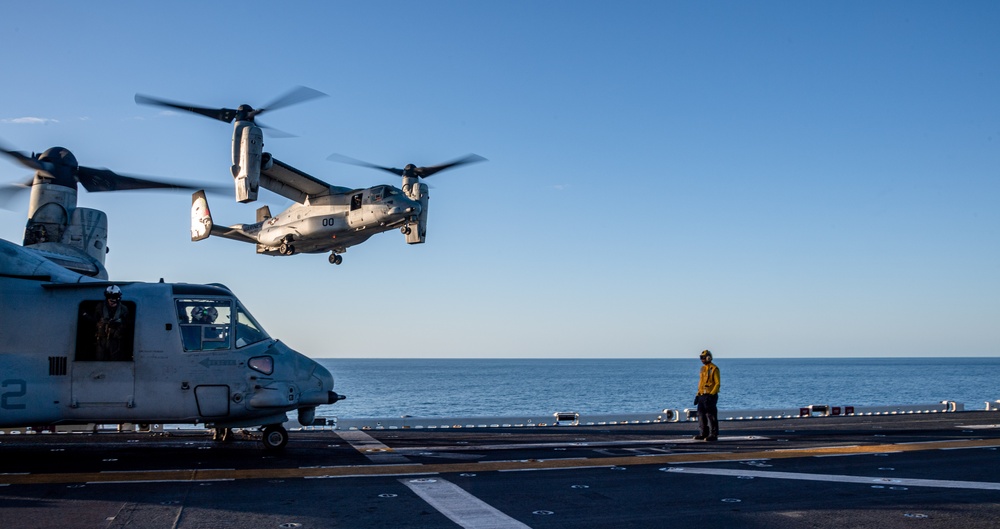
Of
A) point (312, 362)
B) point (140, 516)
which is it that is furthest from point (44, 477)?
point (312, 362)

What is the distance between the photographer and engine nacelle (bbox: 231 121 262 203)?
2792 cm

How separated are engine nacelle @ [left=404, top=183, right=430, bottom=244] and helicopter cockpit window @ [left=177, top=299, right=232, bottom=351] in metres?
21.9

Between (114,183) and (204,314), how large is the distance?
23.7 feet

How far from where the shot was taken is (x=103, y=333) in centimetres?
1364

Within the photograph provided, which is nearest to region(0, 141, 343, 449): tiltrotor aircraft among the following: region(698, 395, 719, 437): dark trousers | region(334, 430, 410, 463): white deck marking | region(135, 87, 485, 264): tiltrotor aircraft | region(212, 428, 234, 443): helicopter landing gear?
region(334, 430, 410, 463): white deck marking

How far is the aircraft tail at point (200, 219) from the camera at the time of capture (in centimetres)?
3934

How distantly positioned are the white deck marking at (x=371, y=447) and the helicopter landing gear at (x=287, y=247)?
19.6 metres

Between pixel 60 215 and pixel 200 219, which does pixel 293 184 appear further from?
pixel 60 215

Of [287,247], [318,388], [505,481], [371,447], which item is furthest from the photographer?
[287,247]

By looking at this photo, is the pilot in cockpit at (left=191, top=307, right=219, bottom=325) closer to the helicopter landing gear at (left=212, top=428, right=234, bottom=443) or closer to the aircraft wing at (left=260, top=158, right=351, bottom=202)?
the helicopter landing gear at (left=212, top=428, right=234, bottom=443)

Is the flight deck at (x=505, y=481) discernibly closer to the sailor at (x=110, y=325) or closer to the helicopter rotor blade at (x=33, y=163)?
the sailor at (x=110, y=325)

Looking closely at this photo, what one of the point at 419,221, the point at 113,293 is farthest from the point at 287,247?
the point at 113,293

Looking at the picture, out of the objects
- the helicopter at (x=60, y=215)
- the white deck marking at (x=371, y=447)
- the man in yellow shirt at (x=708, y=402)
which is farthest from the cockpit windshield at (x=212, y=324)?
the man in yellow shirt at (x=708, y=402)

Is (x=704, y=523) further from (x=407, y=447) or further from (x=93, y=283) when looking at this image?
(x=93, y=283)
